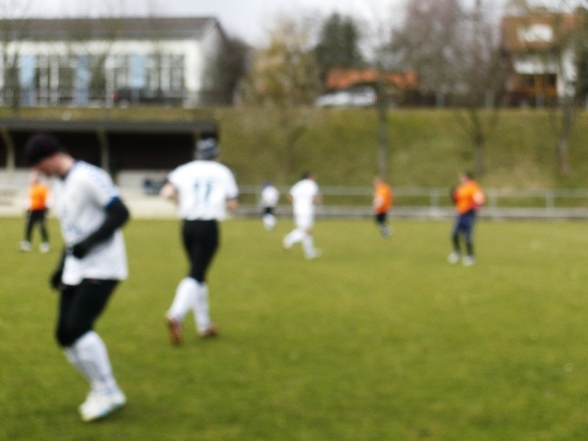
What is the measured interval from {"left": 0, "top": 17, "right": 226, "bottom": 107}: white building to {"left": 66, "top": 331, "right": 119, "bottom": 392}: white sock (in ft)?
131

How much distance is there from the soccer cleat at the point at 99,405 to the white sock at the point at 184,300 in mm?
2025

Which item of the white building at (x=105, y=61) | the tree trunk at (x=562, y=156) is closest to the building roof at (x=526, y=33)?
the tree trunk at (x=562, y=156)

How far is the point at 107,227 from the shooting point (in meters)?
5.24

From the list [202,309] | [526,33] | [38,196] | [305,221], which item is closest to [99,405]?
[202,309]

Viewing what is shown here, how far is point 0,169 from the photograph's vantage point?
43.7 m

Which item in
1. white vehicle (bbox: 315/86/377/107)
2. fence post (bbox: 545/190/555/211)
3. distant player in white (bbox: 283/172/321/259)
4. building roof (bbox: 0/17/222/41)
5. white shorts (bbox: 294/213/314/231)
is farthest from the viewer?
white vehicle (bbox: 315/86/377/107)

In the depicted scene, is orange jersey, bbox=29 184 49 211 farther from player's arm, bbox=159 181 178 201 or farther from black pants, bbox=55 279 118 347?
black pants, bbox=55 279 118 347

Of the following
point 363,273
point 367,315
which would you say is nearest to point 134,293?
point 367,315

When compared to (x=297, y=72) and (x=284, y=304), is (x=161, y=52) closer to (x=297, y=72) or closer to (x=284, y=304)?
(x=297, y=72)

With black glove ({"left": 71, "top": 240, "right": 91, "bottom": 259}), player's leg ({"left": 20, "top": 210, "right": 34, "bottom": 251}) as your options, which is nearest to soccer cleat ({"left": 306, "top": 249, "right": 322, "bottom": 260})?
player's leg ({"left": 20, "top": 210, "right": 34, "bottom": 251})

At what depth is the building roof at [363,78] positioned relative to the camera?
4853cm

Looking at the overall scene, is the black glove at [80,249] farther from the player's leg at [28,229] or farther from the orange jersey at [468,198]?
the player's leg at [28,229]

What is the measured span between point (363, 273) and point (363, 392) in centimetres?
797

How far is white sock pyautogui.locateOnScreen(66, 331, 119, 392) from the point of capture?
5.27 meters
